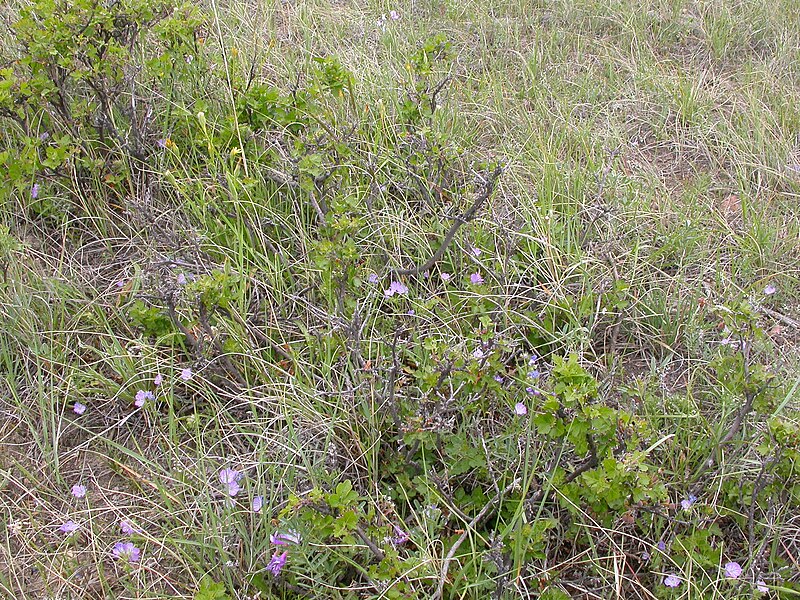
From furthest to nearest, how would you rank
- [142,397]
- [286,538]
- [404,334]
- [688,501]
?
[404,334] → [142,397] → [688,501] → [286,538]

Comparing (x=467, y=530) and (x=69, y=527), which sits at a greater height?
(x=467, y=530)

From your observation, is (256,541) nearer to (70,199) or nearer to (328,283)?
(328,283)

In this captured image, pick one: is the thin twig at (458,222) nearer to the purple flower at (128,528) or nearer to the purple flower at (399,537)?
the purple flower at (399,537)

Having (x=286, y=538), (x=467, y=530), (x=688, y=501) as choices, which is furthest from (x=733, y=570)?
(x=286, y=538)

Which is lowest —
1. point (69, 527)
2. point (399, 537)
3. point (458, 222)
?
point (69, 527)

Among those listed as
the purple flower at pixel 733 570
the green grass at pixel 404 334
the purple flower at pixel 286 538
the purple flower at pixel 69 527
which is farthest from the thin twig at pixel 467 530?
the purple flower at pixel 69 527

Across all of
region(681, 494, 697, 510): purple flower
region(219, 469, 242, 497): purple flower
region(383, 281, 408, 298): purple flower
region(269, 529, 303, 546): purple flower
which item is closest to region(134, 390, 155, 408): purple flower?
region(219, 469, 242, 497): purple flower

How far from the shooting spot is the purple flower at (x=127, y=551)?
1.80 metres

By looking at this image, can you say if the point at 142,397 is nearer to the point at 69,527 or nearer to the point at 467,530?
the point at 69,527

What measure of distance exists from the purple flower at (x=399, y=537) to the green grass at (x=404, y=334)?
0.04 meters

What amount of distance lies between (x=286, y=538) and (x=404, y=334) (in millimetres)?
795

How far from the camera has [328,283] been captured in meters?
2.31

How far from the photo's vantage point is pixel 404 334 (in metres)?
2.33

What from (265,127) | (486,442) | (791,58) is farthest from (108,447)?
(791,58)
